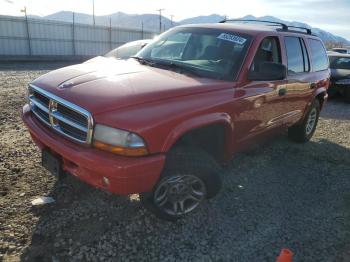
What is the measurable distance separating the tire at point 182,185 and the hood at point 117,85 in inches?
22.9

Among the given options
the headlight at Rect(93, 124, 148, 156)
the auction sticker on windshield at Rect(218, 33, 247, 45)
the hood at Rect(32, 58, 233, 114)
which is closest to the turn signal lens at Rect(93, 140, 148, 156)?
the headlight at Rect(93, 124, 148, 156)

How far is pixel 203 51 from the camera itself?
403cm

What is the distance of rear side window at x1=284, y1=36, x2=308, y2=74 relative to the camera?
186 inches

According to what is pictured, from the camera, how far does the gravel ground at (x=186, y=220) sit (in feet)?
9.84

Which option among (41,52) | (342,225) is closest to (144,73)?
(342,225)

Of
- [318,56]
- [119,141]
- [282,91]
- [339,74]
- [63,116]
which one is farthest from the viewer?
[339,74]

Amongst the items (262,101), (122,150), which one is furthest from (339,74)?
(122,150)

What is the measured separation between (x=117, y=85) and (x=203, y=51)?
135 centimetres

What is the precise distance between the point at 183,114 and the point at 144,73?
789 mm

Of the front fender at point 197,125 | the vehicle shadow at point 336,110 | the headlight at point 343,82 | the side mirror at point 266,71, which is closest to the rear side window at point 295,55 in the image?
the side mirror at point 266,71

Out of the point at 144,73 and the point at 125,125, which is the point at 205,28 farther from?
the point at 125,125

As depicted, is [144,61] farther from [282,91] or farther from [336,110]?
[336,110]

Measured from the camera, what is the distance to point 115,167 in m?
2.69

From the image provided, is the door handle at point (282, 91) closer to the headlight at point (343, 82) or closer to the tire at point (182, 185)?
the tire at point (182, 185)
